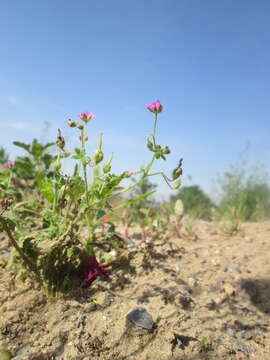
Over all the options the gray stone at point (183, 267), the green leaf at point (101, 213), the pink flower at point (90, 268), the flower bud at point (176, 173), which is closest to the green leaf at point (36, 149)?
the green leaf at point (101, 213)

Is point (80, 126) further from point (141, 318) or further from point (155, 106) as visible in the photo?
point (141, 318)

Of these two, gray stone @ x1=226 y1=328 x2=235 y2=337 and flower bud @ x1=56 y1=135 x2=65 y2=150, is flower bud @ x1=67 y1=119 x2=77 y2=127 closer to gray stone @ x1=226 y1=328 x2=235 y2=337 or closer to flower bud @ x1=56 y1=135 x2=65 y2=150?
flower bud @ x1=56 y1=135 x2=65 y2=150

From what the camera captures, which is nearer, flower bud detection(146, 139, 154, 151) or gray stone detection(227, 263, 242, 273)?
flower bud detection(146, 139, 154, 151)

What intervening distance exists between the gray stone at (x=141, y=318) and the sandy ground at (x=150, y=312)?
0.02 meters

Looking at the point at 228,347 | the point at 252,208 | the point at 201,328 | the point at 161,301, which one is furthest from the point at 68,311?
the point at 252,208

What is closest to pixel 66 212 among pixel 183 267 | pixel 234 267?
pixel 183 267

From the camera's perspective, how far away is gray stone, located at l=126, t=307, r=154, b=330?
49.9 inches

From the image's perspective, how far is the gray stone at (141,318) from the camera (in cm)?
127

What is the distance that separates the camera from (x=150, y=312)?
137cm

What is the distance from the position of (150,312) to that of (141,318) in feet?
0.29

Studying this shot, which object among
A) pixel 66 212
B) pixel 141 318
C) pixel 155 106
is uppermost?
pixel 155 106

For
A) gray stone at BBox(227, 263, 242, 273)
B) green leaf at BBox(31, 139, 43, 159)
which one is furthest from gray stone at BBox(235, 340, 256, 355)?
green leaf at BBox(31, 139, 43, 159)

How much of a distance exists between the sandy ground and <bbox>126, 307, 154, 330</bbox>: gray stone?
0.07ft

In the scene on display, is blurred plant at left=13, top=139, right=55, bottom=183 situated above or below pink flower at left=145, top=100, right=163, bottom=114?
below
